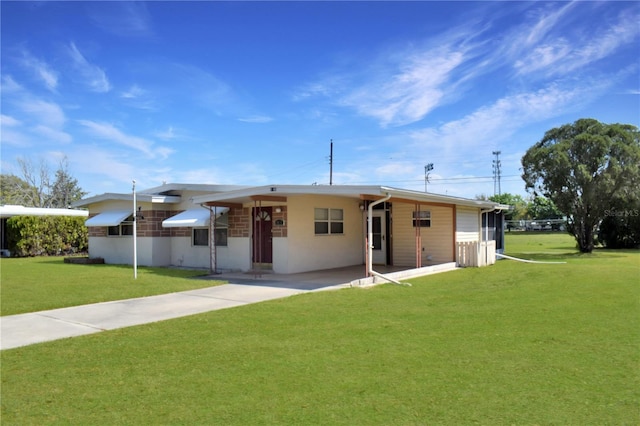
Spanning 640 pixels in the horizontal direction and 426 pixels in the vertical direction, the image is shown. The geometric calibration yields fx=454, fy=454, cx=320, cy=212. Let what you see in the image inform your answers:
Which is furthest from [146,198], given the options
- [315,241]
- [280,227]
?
[315,241]

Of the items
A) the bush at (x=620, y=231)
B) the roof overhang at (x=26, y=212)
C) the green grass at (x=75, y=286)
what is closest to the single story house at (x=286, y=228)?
the green grass at (x=75, y=286)

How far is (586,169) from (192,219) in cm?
1772

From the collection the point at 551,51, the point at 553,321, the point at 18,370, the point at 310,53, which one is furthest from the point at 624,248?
the point at 18,370

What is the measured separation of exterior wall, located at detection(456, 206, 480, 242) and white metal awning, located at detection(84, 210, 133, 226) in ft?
42.4

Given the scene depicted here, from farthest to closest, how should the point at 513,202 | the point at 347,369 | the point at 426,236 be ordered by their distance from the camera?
1. the point at 513,202
2. the point at 426,236
3. the point at 347,369

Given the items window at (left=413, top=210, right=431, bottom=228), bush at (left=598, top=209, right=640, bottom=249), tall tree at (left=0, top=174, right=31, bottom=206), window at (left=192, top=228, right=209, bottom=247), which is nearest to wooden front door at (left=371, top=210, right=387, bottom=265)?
window at (left=413, top=210, right=431, bottom=228)

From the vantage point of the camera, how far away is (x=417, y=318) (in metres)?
7.21

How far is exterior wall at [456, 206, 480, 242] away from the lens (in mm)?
16672

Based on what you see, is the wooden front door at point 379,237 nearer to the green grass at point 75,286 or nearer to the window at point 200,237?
the window at point 200,237

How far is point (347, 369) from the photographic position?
15.4 feet

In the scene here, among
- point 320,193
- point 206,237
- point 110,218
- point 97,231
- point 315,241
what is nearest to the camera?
point 320,193

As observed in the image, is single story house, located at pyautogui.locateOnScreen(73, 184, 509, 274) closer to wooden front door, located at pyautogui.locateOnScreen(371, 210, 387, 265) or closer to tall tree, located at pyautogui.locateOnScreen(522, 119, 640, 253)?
wooden front door, located at pyautogui.locateOnScreen(371, 210, 387, 265)

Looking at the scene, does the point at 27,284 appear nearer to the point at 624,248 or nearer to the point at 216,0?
the point at 216,0

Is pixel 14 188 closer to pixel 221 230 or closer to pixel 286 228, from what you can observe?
pixel 221 230
